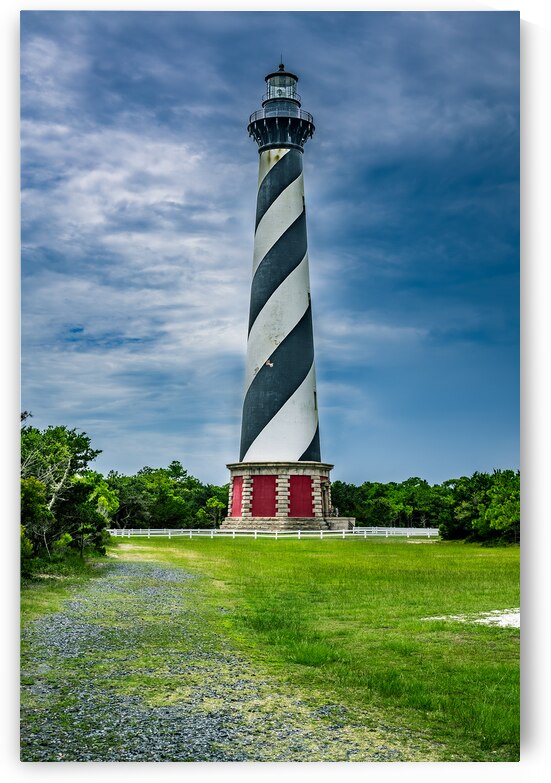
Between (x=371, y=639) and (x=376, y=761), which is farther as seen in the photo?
(x=371, y=639)

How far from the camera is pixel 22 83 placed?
20.6ft

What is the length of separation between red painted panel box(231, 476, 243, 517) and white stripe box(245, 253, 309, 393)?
2.93 m

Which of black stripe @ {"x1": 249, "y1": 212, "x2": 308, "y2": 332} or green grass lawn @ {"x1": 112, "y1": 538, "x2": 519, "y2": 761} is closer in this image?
green grass lawn @ {"x1": 112, "y1": 538, "x2": 519, "y2": 761}

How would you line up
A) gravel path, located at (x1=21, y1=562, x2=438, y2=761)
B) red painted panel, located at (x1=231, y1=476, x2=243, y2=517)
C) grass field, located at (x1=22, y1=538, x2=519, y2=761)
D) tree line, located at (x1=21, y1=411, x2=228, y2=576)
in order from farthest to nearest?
red painted panel, located at (x1=231, y1=476, x2=243, y2=517) < tree line, located at (x1=21, y1=411, x2=228, y2=576) < grass field, located at (x1=22, y1=538, x2=519, y2=761) < gravel path, located at (x1=21, y1=562, x2=438, y2=761)

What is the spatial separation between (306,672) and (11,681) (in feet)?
7.04

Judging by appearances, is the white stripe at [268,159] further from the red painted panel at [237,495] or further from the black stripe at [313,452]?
the red painted panel at [237,495]

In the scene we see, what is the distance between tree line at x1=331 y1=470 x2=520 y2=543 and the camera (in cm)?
1310

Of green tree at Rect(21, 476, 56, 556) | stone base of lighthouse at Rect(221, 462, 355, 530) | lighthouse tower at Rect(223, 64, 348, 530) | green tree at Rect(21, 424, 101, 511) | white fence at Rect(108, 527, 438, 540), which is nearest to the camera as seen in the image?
green tree at Rect(21, 476, 56, 556)

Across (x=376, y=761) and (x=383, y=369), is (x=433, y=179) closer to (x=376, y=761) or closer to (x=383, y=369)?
(x=383, y=369)

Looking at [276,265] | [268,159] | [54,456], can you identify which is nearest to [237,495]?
[276,265]

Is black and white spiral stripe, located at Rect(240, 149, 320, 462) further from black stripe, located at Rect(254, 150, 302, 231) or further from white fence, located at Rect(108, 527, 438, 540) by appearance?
white fence, located at Rect(108, 527, 438, 540)

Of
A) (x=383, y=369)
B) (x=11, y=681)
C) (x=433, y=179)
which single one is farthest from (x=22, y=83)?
(x=11, y=681)

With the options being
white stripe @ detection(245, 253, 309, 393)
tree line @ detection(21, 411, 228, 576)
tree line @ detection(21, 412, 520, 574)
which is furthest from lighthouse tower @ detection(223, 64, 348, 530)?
tree line @ detection(21, 411, 228, 576)

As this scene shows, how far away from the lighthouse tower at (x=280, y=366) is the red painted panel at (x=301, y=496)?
1.1 inches
